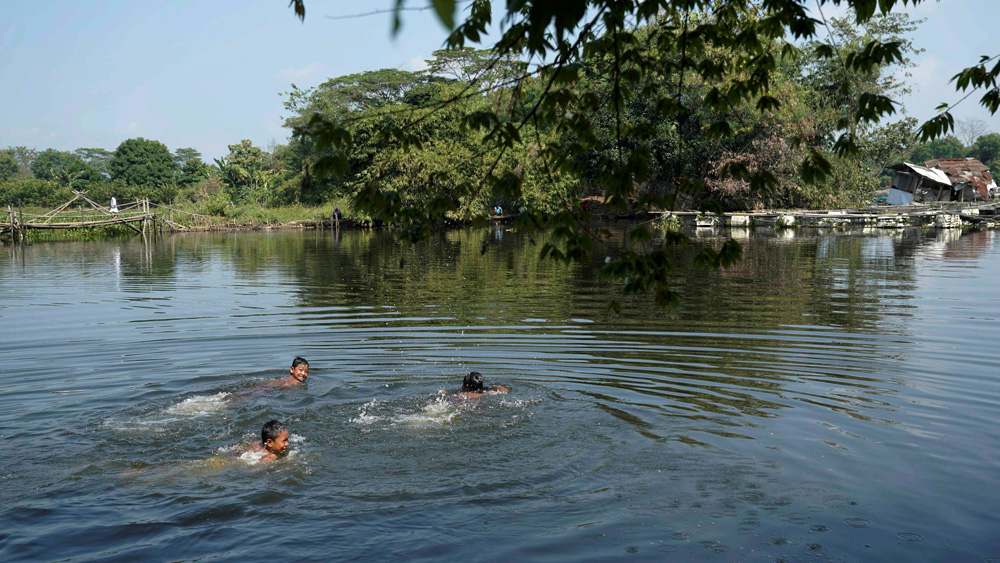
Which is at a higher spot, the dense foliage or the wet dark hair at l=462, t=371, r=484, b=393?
the dense foliage

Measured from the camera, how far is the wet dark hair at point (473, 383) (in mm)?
Result: 9766

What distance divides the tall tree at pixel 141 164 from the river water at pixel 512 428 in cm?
6641

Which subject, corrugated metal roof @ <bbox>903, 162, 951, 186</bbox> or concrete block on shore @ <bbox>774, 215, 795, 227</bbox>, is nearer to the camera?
concrete block on shore @ <bbox>774, 215, 795, 227</bbox>

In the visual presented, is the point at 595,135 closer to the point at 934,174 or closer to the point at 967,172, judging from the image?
the point at 934,174

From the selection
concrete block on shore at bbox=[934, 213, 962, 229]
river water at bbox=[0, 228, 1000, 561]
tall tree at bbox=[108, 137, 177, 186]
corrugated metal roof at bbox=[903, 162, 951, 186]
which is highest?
tall tree at bbox=[108, 137, 177, 186]

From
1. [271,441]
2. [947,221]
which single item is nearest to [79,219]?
[271,441]

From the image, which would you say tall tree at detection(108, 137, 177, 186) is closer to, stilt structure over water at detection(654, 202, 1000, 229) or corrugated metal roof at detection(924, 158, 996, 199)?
stilt structure over water at detection(654, 202, 1000, 229)

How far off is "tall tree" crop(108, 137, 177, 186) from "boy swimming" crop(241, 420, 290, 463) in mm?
79124

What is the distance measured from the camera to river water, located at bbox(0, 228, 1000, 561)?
6180 millimetres

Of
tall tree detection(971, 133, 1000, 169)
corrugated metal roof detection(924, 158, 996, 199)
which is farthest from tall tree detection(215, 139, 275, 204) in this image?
tall tree detection(971, 133, 1000, 169)

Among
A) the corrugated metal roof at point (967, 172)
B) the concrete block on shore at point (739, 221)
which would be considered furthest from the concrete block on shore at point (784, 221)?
the corrugated metal roof at point (967, 172)

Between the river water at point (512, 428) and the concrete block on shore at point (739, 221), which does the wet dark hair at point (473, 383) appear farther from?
the concrete block on shore at point (739, 221)

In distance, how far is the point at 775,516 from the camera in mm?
6426

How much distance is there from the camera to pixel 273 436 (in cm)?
788
